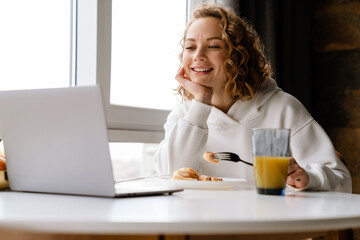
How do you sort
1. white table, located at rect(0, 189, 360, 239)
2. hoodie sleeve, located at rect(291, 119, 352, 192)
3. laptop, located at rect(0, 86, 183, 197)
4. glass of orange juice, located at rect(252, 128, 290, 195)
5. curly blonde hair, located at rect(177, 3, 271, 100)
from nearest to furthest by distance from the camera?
white table, located at rect(0, 189, 360, 239) → laptop, located at rect(0, 86, 183, 197) → glass of orange juice, located at rect(252, 128, 290, 195) → hoodie sleeve, located at rect(291, 119, 352, 192) → curly blonde hair, located at rect(177, 3, 271, 100)

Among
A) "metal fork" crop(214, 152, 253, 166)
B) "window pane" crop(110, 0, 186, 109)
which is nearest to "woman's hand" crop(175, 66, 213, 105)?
"window pane" crop(110, 0, 186, 109)

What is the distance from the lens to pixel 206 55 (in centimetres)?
204

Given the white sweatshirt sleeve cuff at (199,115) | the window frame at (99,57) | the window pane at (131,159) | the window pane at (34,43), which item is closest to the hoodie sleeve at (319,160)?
the white sweatshirt sleeve cuff at (199,115)

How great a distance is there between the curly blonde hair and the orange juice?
0.88 meters

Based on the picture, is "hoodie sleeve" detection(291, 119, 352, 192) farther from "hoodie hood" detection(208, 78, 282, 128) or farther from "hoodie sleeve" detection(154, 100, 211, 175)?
"hoodie sleeve" detection(154, 100, 211, 175)

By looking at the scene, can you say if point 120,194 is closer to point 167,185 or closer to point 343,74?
point 167,185

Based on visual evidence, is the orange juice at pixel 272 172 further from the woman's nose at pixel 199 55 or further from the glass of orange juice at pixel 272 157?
the woman's nose at pixel 199 55

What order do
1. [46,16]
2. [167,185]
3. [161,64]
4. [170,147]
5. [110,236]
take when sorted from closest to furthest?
[110,236] < [167,185] < [170,147] < [46,16] < [161,64]

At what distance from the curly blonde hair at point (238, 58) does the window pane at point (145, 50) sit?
0.32 m

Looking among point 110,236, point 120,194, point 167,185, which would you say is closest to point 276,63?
point 167,185

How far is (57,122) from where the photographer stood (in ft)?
3.17

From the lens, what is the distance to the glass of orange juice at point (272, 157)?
3.54 feet

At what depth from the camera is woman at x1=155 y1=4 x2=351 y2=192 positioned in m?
1.80

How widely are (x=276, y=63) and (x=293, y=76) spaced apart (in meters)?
0.25
